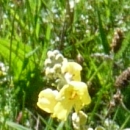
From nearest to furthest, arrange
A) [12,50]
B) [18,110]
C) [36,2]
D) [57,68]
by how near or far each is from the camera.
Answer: [57,68], [18,110], [12,50], [36,2]

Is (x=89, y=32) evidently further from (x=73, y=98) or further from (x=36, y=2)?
(x=73, y=98)

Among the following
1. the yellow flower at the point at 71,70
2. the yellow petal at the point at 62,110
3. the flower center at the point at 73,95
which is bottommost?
the yellow petal at the point at 62,110

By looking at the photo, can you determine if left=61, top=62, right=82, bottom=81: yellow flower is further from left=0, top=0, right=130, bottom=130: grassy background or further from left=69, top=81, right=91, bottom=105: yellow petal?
left=0, top=0, right=130, bottom=130: grassy background

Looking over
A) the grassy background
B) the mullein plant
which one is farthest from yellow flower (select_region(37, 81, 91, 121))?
the grassy background

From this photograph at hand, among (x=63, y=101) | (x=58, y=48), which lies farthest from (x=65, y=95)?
(x=58, y=48)

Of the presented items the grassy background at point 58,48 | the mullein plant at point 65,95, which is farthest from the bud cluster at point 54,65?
the grassy background at point 58,48

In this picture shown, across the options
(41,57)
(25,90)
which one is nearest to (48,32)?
(41,57)

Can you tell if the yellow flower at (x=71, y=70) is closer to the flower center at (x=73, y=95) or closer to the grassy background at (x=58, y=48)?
the flower center at (x=73, y=95)
